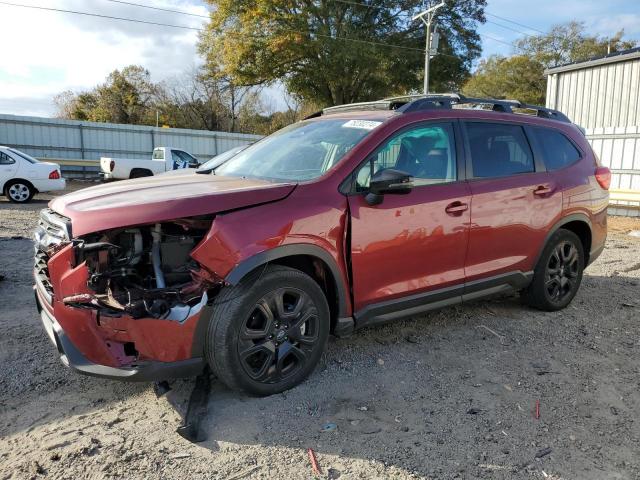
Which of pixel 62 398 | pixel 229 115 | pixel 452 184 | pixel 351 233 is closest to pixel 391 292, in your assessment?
pixel 351 233

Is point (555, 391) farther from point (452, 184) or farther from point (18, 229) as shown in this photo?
point (18, 229)

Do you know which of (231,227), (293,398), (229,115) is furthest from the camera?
(229,115)

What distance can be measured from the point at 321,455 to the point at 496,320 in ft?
8.66

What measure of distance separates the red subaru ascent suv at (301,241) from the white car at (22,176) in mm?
11534

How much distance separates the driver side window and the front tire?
905 mm

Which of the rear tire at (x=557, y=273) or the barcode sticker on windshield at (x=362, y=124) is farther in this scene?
the rear tire at (x=557, y=273)

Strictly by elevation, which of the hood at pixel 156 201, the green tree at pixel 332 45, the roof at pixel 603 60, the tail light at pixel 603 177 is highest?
the green tree at pixel 332 45

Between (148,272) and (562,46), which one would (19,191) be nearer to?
(148,272)

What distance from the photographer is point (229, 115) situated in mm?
42781

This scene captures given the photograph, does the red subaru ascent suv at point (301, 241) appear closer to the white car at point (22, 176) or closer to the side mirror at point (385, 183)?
the side mirror at point (385, 183)

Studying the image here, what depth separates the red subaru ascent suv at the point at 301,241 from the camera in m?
2.77

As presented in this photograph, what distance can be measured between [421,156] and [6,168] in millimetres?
13051

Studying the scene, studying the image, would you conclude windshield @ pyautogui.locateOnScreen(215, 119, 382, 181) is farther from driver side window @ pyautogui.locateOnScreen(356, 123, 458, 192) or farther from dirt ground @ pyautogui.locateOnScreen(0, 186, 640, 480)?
dirt ground @ pyautogui.locateOnScreen(0, 186, 640, 480)

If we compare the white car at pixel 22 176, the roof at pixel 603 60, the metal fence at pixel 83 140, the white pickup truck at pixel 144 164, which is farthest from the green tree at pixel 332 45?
the white car at pixel 22 176
